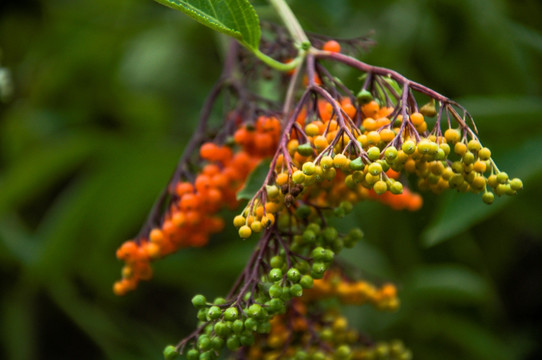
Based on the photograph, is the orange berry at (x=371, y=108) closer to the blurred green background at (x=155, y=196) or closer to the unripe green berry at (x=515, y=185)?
the unripe green berry at (x=515, y=185)

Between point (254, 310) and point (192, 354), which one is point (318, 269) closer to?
point (254, 310)

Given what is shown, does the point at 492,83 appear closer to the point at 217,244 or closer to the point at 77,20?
the point at 217,244

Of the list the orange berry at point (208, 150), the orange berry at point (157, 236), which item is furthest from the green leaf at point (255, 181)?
the orange berry at point (157, 236)

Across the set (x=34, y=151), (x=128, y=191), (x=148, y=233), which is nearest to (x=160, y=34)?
(x=34, y=151)

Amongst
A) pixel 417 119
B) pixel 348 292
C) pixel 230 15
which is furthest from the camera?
pixel 348 292

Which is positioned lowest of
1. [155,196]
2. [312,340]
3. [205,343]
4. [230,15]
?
[155,196]

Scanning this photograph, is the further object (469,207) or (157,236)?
(469,207)

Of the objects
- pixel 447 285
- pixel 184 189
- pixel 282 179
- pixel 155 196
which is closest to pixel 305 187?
pixel 282 179
